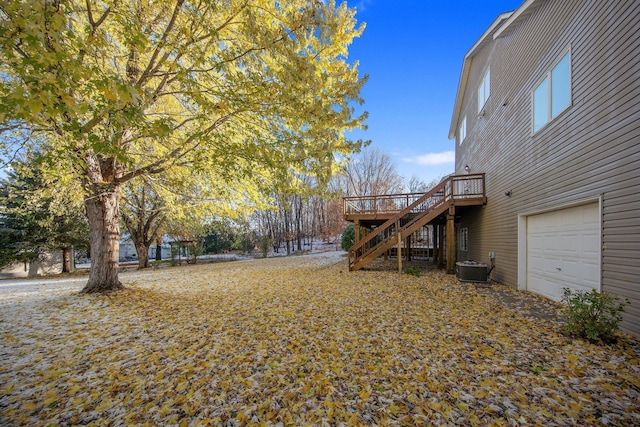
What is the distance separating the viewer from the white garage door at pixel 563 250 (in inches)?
176

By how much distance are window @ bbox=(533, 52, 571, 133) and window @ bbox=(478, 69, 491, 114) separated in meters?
3.84

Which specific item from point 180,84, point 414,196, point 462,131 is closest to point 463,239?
point 414,196

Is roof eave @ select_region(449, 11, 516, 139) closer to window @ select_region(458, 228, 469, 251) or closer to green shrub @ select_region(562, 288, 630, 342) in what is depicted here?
window @ select_region(458, 228, 469, 251)

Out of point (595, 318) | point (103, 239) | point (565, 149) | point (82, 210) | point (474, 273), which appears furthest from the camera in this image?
point (82, 210)

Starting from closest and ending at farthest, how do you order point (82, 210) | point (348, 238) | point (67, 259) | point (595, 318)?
point (595, 318)
point (82, 210)
point (67, 259)
point (348, 238)

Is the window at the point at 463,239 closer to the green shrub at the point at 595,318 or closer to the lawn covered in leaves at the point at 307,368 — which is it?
the lawn covered in leaves at the point at 307,368

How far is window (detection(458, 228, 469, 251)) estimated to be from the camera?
38.9ft

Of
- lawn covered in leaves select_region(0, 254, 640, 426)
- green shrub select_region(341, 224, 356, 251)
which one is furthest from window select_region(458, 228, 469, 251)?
green shrub select_region(341, 224, 356, 251)

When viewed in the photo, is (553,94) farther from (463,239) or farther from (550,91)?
(463,239)

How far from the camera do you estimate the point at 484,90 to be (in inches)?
391

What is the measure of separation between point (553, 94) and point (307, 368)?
24.8 feet

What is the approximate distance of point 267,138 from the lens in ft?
20.2

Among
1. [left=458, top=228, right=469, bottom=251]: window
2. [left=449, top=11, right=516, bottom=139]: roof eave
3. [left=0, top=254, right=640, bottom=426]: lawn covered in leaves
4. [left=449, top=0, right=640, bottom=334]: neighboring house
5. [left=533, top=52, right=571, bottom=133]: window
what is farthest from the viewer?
[left=458, top=228, right=469, bottom=251]: window

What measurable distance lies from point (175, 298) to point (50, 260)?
13835mm
